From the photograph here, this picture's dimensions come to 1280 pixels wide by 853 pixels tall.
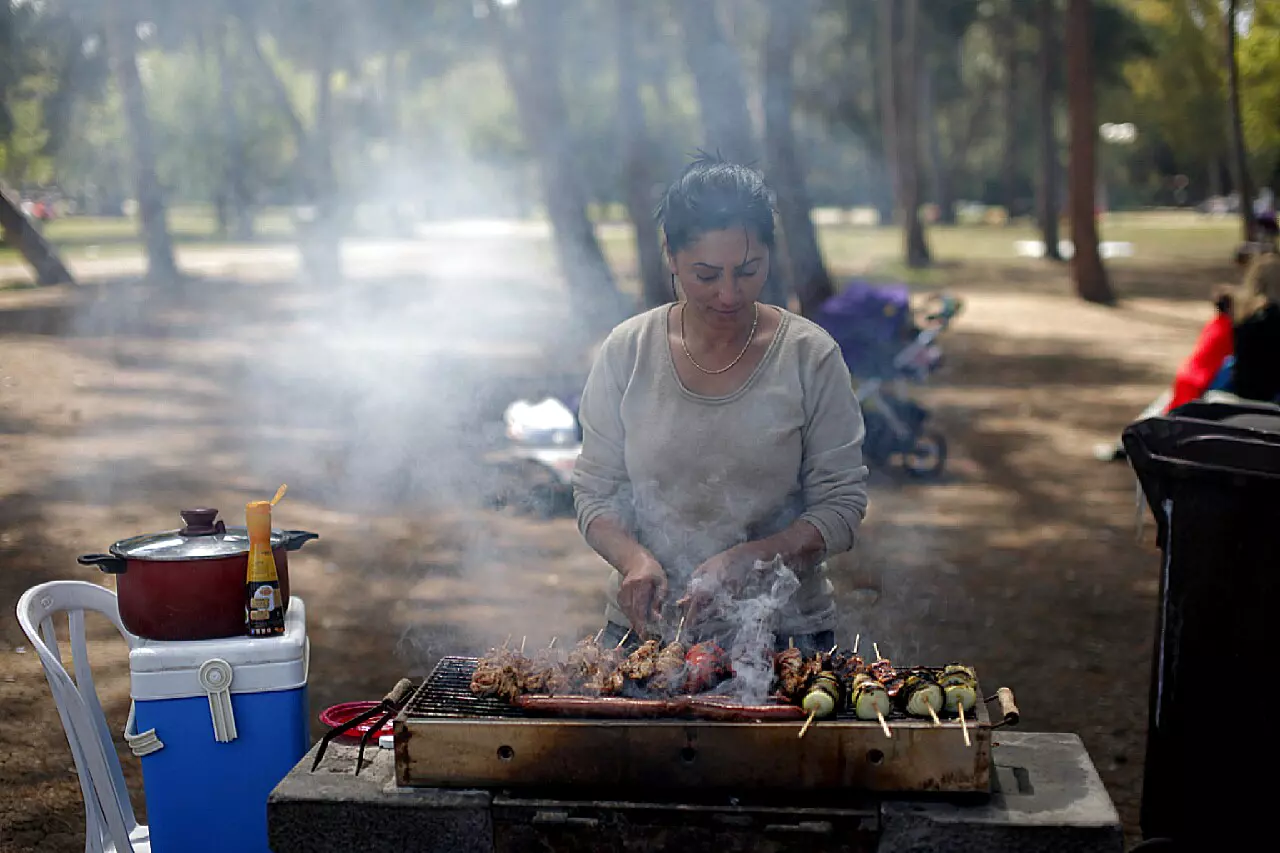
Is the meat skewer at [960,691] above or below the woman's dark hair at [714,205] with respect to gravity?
below

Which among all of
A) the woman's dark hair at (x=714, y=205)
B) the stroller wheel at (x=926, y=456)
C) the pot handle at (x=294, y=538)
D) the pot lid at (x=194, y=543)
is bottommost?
the stroller wheel at (x=926, y=456)

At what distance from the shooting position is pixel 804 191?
609 inches

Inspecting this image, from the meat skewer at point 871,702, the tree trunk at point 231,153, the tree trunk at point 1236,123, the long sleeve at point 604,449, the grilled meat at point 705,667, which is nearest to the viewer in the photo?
the meat skewer at point 871,702

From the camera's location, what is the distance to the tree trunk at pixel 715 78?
1253 cm

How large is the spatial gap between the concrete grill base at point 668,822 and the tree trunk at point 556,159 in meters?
15.6

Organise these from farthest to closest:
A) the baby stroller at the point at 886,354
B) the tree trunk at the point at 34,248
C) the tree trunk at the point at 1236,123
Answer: the tree trunk at the point at 1236,123
the tree trunk at the point at 34,248
the baby stroller at the point at 886,354

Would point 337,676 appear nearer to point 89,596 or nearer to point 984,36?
point 89,596

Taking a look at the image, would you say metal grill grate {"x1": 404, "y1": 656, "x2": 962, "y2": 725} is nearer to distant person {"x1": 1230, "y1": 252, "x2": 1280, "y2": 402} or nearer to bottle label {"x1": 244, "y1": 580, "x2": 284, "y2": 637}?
bottle label {"x1": 244, "y1": 580, "x2": 284, "y2": 637}

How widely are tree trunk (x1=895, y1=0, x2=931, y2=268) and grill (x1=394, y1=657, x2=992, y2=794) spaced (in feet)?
94.6

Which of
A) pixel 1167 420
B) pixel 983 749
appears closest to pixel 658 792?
pixel 983 749

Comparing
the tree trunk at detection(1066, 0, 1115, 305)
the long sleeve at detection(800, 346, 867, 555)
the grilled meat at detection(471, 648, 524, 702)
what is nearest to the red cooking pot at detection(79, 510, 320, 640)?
the grilled meat at detection(471, 648, 524, 702)

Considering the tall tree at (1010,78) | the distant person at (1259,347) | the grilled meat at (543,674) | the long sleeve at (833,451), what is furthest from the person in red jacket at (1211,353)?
the tall tree at (1010,78)

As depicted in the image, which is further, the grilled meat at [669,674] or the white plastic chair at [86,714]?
the white plastic chair at [86,714]

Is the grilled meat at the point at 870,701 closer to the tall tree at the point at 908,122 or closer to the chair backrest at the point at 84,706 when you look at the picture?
the chair backrest at the point at 84,706
